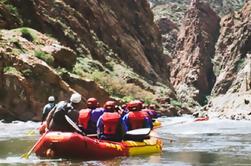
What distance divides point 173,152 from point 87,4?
1942 inches

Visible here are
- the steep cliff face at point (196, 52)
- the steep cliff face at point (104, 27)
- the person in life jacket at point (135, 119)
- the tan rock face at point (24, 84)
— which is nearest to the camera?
the person in life jacket at point (135, 119)

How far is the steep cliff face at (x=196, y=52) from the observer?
15273 cm

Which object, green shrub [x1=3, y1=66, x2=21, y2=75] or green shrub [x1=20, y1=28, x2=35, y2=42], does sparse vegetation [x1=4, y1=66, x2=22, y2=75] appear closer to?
green shrub [x1=3, y1=66, x2=21, y2=75]

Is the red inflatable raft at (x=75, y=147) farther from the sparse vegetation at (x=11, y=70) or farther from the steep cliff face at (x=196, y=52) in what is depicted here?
the steep cliff face at (x=196, y=52)

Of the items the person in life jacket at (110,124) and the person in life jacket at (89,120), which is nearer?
the person in life jacket at (110,124)

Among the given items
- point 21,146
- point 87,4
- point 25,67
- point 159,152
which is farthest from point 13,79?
point 87,4

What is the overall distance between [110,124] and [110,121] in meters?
0.09

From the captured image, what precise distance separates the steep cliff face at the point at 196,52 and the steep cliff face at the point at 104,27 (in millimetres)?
66672

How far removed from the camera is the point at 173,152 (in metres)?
16.1

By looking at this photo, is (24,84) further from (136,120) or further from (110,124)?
(110,124)

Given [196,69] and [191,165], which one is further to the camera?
[196,69]

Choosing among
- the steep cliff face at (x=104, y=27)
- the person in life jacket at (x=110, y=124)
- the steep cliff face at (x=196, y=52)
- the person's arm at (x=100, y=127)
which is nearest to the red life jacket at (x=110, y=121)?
the person in life jacket at (x=110, y=124)

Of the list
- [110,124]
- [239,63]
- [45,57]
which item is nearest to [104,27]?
[45,57]

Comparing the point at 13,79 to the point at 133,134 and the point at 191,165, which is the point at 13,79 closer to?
the point at 133,134
